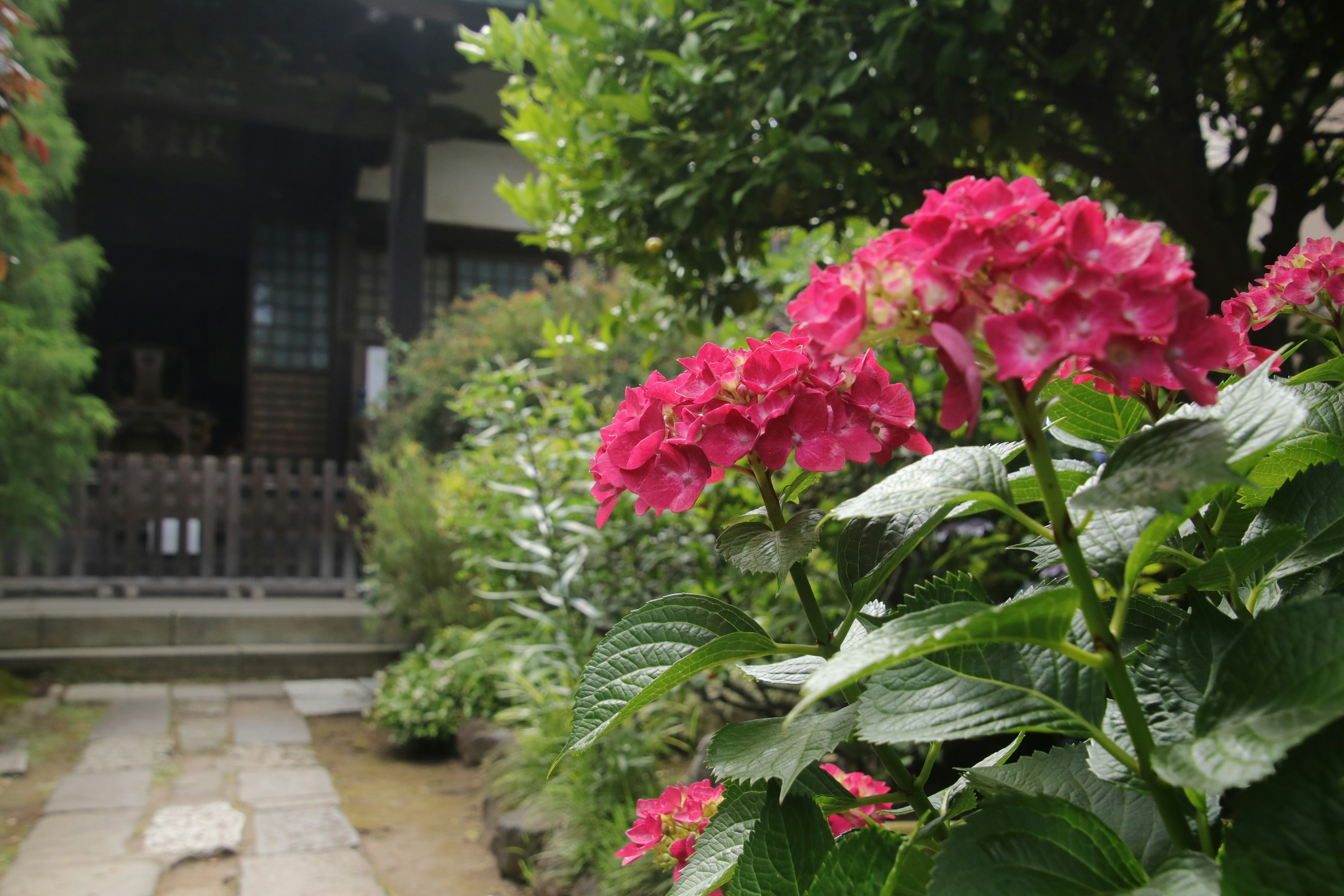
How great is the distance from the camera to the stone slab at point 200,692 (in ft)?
16.0

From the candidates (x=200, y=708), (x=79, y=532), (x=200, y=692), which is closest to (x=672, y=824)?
(x=200, y=708)

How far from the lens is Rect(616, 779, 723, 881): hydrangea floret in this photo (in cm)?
91

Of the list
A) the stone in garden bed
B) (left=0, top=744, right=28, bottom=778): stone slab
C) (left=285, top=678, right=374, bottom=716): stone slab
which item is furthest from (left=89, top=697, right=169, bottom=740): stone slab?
the stone in garden bed

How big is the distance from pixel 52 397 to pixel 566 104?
428 centimetres

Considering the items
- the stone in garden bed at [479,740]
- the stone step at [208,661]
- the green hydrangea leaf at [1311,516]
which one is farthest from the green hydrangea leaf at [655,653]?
the stone step at [208,661]

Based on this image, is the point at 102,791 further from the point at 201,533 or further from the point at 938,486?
the point at 938,486

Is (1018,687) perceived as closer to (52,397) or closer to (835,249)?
(835,249)

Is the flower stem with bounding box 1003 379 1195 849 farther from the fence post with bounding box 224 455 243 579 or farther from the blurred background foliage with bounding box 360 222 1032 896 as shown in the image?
→ the fence post with bounding box 224 455 243 579

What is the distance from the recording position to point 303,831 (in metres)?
3.02

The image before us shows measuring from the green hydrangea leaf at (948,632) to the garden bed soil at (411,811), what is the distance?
2526 millimetres

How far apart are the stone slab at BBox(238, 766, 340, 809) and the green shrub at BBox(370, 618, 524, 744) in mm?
364

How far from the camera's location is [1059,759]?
0.62 meters

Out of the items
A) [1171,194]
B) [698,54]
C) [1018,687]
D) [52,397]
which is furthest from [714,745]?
[52,397]

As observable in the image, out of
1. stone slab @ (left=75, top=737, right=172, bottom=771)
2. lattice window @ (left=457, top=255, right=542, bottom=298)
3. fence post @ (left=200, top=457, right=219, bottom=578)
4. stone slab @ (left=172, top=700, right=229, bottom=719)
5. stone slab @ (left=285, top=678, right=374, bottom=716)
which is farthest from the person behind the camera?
lattice window @ (left=457, top=255, right=542, bottom=298)
